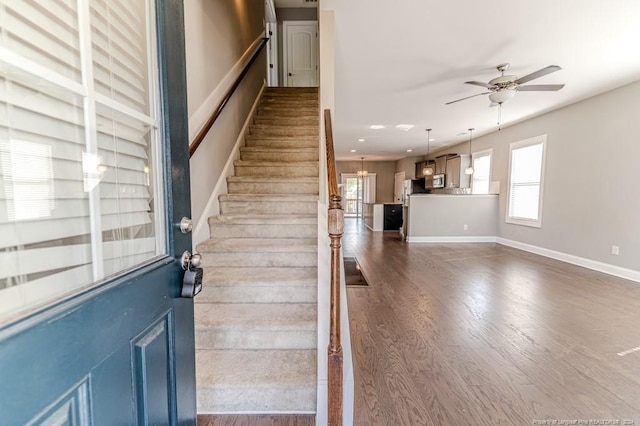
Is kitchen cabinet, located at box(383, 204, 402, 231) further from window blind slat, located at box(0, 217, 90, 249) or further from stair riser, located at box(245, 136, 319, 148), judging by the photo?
window blind slat, located at box(0, 217, 90, 249)

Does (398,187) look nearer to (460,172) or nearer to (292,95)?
(460,172)

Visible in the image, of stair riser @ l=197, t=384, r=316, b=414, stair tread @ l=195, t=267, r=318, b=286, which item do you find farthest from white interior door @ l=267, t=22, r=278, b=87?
stair riser @ l=197, t=384, r=316, b=414

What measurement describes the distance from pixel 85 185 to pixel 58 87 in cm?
20

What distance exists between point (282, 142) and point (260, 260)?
1800 millimetres

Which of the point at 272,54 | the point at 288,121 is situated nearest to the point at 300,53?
the point at 272,54

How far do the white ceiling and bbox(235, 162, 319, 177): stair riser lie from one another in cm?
132

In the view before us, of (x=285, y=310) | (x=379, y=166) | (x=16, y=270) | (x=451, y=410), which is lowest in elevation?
(x=451, y=410)

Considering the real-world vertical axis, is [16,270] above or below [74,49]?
below

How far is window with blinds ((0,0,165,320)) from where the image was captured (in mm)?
496

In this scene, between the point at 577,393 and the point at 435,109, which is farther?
the point at 435,109

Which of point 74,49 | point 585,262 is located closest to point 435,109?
point 585,262

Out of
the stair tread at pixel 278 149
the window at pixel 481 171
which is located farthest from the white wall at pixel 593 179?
the stair tread at pixel 278 149

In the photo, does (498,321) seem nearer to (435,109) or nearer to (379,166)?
(435,109)

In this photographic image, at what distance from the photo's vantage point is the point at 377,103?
15.6 feet
